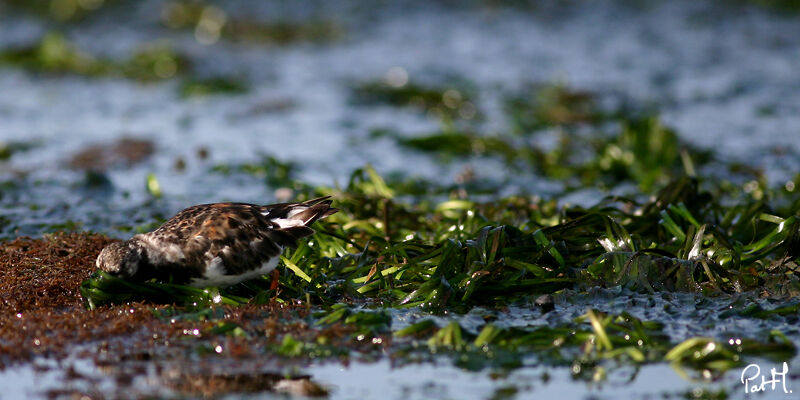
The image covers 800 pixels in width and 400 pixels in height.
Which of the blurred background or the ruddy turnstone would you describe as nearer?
the ruddy turnstone

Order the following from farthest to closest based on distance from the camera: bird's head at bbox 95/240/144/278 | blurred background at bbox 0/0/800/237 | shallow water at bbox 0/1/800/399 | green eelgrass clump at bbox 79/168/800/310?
blurred background at bbox 0/0/800/237 < green eelgrass clump at bbox 79/168/800/310 < bird's head at bbox 95/240/144/278 < shallow water at bbox 0/1/800/399

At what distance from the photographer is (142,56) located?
43.6ft

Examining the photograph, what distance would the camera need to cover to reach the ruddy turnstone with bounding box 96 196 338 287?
510cm

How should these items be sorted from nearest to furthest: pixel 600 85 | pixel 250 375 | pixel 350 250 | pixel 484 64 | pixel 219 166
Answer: pixel 250 375 < pixel 350 250 < pixel 219 166 < pixel 600 85 < pixel 484 64

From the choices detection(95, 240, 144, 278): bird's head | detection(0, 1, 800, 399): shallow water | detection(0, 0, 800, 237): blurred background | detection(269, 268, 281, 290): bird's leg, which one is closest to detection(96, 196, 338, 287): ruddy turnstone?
detection(95, 240, 144, 278): bird's head

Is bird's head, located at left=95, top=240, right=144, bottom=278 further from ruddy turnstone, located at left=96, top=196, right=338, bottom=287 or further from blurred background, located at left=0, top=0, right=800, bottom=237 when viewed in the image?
blurred background, located at left=0, top=0, right=800, bottom=237

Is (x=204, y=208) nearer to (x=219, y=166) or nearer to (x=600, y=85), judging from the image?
(x=219, y=166)

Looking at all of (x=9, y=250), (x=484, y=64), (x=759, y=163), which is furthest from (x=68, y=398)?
(x=484, y=64)

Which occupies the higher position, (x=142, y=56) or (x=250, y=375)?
(x=142, y=56)

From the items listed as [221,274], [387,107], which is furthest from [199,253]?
[387,107]

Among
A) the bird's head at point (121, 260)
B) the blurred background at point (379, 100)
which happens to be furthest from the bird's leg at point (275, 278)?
the blurred background at point (379, 100)

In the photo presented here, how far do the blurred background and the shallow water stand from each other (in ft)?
0.14

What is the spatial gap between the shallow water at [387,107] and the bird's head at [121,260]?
876 mm

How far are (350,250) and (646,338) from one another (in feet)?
7.22
